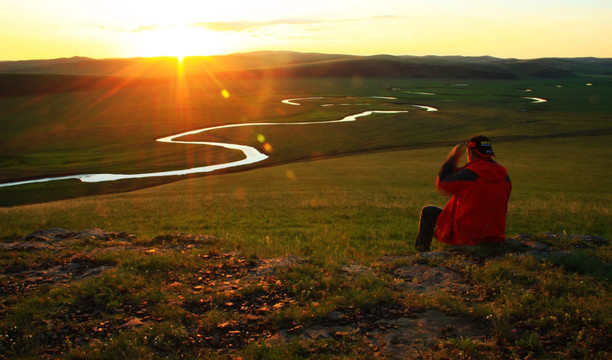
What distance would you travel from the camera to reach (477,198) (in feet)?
24.9

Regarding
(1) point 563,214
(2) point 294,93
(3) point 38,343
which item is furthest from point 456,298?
(2) point 294,93

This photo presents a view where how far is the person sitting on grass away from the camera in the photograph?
7562 millimetres

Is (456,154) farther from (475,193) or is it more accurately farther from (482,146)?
(475,193)

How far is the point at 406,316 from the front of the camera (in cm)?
579

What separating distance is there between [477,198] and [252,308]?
4.03 m

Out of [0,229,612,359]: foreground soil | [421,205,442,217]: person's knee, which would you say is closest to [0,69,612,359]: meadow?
[0,229,612,359]: foreground soil

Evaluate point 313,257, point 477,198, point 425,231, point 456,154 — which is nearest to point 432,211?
point 425,231

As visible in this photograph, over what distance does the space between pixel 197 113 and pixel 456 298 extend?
281ft

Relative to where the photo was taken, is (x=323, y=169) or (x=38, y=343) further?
(x=323, y=169)

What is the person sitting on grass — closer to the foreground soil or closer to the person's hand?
the person's hand

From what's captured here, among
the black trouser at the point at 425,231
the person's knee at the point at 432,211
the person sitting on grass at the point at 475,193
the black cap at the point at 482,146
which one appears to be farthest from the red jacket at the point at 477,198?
the black trouser at the point at 425,231

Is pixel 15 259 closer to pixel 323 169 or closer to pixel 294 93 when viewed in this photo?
pixel 323 169

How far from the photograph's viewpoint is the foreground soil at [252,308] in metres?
5.06

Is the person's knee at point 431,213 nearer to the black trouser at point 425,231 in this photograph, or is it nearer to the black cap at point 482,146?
the black trouser at point 425,231
